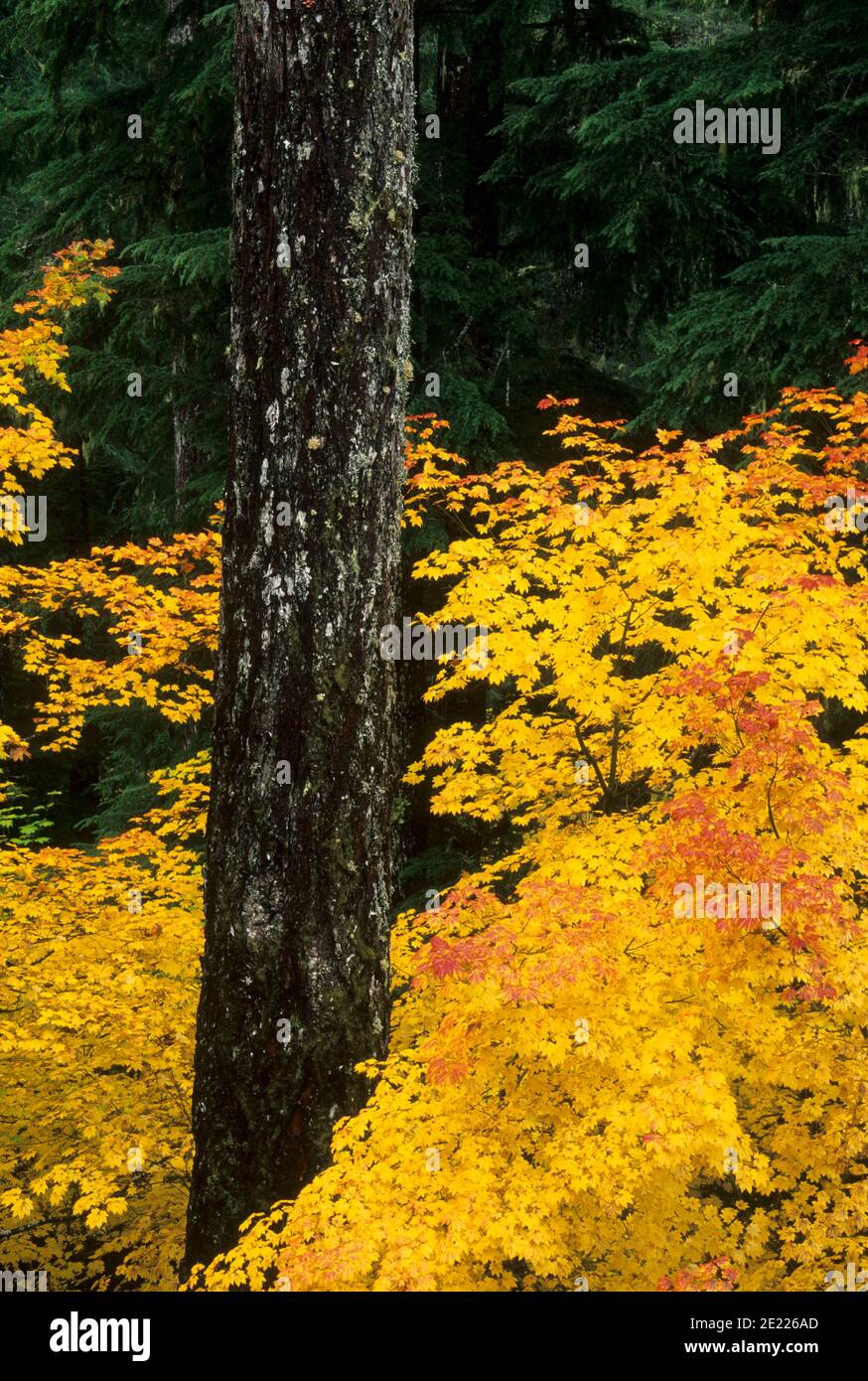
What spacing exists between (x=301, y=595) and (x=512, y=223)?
8.36m

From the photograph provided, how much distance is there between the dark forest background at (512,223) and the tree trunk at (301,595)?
4.02 metres

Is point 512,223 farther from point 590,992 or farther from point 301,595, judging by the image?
point 590,992

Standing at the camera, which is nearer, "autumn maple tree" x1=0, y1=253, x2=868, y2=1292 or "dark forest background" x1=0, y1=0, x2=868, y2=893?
"autumn maple tree" x1=0, y1=253, x2=868, y2=1292

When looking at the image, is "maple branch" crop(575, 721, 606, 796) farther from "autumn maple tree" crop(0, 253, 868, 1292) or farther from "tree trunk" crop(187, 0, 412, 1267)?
"tree trunk" crop(187, 0, 412, 1267)

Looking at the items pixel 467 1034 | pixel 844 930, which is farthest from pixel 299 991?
pixel 844 930

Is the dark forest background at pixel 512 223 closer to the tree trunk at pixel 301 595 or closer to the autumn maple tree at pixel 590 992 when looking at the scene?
the autumn maple tree at pixel 590 992

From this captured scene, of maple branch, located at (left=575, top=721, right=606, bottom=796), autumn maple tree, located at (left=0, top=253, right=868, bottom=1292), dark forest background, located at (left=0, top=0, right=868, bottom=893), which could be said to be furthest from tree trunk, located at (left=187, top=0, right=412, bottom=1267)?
dark forest background, located at (left=0, top=0, right=868, bottom=893)

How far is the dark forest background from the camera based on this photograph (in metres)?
7.31

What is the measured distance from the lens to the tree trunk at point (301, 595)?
400cm

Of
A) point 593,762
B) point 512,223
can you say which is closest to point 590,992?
point 593,762

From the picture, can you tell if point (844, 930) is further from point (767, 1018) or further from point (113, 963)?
point (113, 963)

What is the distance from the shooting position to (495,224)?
1038 cm

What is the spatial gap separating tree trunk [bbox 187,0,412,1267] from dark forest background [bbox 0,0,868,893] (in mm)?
4020
